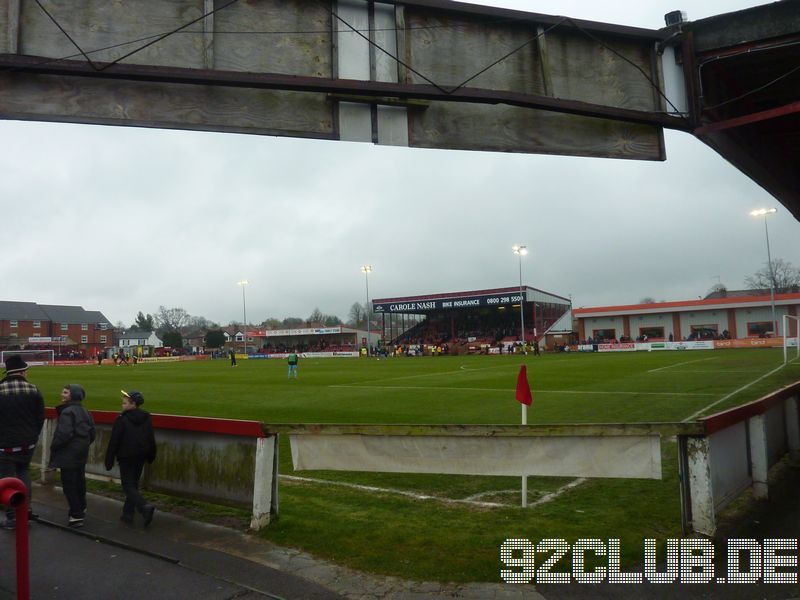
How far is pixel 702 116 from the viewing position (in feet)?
22.5

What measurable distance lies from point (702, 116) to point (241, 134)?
5.49 m

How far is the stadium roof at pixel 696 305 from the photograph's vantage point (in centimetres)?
5406

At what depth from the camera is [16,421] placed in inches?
243

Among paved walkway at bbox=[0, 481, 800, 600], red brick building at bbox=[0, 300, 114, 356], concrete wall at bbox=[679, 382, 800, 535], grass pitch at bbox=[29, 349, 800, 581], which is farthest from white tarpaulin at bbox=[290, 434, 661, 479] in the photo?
red brick building at bbox=[0, 300, 114, 356]

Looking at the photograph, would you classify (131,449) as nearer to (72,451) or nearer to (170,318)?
(72,451)

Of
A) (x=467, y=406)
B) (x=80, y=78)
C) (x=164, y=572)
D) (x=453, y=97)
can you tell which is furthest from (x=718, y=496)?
(x=467, y=406)

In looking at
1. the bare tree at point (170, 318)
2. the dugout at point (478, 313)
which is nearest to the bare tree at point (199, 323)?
the bare tree at point (170, 318)

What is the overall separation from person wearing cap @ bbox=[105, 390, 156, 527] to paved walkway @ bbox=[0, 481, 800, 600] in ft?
0.95

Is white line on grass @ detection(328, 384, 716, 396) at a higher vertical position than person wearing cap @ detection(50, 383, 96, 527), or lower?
lower

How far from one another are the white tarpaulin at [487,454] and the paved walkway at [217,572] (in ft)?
3.28

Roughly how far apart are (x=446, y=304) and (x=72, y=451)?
2592 inches

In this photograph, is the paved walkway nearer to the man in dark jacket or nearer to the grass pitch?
the grass pitch

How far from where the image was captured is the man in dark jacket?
6055 mm

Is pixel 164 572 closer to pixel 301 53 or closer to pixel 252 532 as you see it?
pixel 252 532
